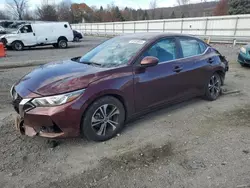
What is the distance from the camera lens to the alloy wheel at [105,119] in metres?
3.21

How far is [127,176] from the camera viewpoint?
260 centimetres

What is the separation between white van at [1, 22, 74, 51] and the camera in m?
15.7

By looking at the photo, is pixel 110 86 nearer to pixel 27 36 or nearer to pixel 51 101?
pixel 51 101

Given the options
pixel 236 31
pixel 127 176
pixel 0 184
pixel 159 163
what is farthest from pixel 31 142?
pixel 236 31

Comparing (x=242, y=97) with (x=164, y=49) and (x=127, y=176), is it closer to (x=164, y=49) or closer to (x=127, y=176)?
(x=164, y=49)

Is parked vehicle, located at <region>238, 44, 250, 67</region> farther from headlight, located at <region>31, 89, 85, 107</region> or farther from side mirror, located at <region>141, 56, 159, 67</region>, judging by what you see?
headlight, located at <region>31, 89, 85, 107</region>

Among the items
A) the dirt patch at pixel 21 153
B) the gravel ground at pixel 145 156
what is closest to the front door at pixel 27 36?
the gravel ground at pixel 145 156

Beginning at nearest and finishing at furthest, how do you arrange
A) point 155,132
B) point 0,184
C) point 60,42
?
point 0,184
point 155,132
point 60,42

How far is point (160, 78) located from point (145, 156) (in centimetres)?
141

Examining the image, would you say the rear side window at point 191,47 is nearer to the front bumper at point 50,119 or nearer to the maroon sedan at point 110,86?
the maroon sedan at point 110,86

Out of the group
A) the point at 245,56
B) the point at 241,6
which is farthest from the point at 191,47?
the point at 241,6

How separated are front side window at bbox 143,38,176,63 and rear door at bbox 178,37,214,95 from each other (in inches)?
9.3

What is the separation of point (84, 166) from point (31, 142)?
3.37 ft

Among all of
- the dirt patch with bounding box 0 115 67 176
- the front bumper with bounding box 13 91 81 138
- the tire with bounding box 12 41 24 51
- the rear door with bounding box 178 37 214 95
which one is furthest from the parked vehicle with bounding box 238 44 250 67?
the tire with bounding box 12 41 24 51
